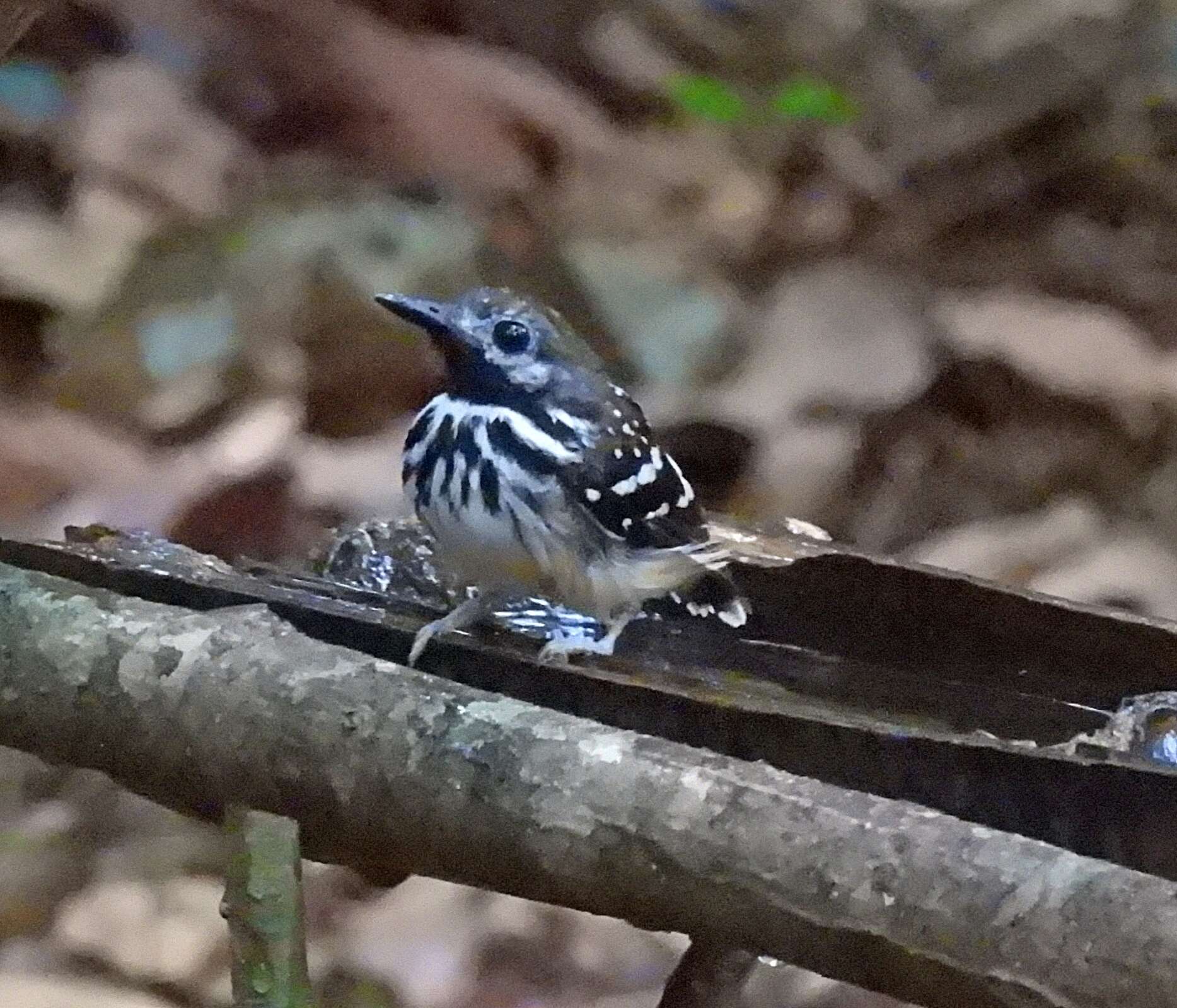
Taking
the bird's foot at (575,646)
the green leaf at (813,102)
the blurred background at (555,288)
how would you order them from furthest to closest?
the green leaf at (813,102)
the blurred background at (555,288)
the bird's foot at (575,646)

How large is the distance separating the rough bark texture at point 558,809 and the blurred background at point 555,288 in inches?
41.9

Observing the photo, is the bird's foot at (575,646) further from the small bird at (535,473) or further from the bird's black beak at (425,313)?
the bird's black beak at (425,313)

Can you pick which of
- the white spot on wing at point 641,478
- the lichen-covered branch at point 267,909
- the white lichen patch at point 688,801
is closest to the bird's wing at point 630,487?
the white spot on wing at point 641,478

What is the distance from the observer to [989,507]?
3812 millimetres

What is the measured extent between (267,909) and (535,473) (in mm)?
590

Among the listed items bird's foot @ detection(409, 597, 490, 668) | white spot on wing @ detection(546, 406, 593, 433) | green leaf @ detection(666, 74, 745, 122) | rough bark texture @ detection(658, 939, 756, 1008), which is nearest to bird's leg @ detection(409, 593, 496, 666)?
bird's foot @ detection(409, 597, 490, 668)

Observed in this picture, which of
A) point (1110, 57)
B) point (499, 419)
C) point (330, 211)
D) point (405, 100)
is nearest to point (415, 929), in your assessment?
point (499, 419)

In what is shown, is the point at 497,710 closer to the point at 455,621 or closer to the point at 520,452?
the point at 455,621

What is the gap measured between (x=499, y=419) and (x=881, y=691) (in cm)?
52

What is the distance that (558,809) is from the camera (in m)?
1.39

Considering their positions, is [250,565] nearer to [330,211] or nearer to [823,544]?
[823,544]

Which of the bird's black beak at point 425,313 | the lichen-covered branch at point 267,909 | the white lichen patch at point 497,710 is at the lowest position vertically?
the lichen-covered branch at point 267,909

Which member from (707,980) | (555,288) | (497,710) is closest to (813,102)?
(555,288)

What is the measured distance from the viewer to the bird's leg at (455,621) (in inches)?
65.3
